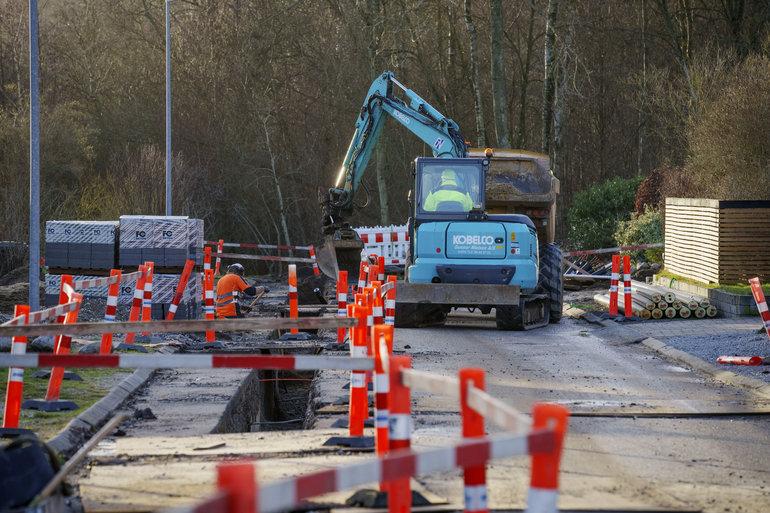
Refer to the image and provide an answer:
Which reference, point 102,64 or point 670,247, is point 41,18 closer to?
point 102,64

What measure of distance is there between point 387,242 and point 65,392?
21.6 metres

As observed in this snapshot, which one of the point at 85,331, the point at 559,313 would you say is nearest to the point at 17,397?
the point at 85,331

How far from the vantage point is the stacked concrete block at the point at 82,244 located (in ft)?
81.8

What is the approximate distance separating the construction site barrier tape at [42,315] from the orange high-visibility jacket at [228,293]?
1020 centimetres

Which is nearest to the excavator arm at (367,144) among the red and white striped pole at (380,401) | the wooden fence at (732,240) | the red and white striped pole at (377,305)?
the wooden fence at (732,240)

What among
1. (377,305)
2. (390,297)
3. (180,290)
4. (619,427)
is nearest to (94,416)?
(377,305)

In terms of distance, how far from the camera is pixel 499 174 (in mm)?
27156

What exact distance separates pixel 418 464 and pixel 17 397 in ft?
23.1

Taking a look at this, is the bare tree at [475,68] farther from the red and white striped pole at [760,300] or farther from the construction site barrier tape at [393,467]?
the construction site barrier tape at [393,467]

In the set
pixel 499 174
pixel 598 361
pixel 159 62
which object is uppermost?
pixel 159 62

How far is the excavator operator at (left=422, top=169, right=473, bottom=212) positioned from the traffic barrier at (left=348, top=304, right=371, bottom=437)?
40.2ft

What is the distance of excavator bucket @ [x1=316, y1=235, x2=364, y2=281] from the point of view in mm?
29844

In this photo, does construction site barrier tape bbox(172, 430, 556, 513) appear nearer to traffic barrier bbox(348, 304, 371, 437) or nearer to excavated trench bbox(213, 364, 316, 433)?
traffic barrier bbox(348, 304, 371, 437)

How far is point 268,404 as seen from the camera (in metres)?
19.0
